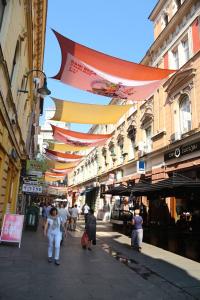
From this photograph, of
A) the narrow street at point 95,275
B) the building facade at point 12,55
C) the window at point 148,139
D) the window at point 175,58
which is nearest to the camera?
the narrow street at point 95,275

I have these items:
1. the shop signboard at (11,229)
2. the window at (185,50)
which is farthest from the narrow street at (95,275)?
the window at (185,50)

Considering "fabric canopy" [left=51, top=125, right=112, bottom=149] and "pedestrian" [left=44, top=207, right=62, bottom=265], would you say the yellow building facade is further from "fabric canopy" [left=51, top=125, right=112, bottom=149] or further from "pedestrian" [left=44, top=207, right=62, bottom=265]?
"pedestrian" [left=44, top=207, right=62, bottom=265]

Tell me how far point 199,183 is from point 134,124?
1374cm

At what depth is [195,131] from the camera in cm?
1528

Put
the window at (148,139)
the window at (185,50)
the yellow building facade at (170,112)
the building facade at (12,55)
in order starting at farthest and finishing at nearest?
the window at (148,139)
the window at (185,50)
the yellow building facade at (170,112)
the building facade at (12,55)

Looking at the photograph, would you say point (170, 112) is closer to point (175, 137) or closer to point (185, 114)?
point (185, 114)

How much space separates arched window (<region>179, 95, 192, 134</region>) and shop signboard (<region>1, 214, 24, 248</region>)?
10541 millimetres

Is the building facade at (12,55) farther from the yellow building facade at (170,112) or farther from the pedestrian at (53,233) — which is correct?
the yellow building facade at (170,112)

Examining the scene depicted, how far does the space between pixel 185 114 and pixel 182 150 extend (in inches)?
93.1

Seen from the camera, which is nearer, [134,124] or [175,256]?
[175,256]

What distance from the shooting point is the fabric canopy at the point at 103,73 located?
387 inches

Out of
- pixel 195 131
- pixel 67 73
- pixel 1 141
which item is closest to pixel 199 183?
pixel 195 131

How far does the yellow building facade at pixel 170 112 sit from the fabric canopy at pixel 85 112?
374 centimetres

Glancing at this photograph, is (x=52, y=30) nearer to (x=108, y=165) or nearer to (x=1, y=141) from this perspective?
(x=1, y=141)
